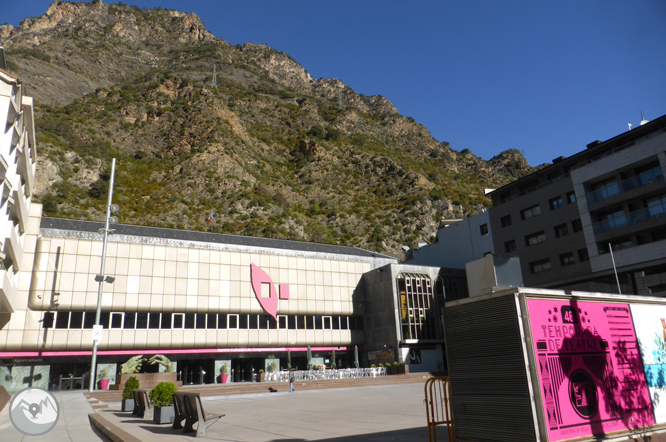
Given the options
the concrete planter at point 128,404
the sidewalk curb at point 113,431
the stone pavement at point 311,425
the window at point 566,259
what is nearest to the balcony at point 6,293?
the concrete planter at point 128,404

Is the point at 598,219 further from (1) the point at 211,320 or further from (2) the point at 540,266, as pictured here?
(1) the point at 211,320

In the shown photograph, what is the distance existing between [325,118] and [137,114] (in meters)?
55.0

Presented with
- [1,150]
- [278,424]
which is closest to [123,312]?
[1,150]

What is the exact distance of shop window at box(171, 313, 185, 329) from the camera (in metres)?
40.7

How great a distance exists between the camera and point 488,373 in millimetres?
7727

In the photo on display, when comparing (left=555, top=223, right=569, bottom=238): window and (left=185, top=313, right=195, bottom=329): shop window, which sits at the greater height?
(left=555, top=223, right=569, bottom=238): window

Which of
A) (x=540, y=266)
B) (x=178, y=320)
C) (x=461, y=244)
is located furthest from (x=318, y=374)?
(x=461, y=244)

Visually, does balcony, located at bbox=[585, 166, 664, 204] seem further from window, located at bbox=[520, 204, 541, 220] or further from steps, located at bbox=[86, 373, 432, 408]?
steps, located at bbox=[86, 373, 432, 408]

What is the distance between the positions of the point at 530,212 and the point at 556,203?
10.3ft

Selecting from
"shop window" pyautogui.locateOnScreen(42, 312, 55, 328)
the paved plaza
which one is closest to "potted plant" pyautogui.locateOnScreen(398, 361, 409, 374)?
the paved plaza

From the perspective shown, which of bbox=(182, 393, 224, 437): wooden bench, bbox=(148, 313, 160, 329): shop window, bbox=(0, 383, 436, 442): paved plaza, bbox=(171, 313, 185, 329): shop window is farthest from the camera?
bbox=(171, 313, 185, 329): shop window

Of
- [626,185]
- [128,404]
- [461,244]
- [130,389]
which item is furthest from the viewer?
[461,244]

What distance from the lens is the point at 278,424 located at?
43.4ft

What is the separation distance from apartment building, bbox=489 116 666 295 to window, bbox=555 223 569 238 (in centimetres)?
9
